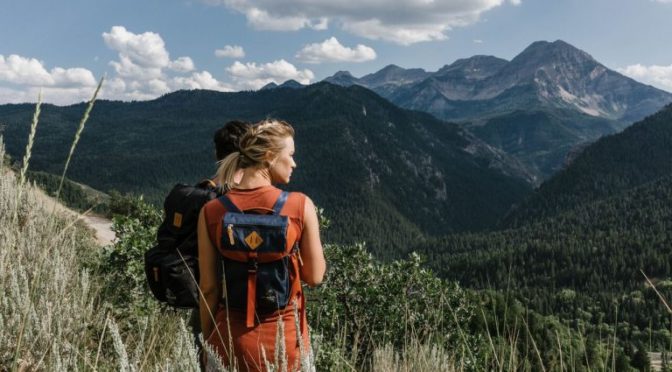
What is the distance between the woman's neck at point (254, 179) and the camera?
328 centimetres

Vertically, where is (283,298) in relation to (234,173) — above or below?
below

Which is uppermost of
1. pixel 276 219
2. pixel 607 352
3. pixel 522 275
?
pixel 276 219

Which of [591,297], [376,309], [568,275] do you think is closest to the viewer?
[376,309]

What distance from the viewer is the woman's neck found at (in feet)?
10.7

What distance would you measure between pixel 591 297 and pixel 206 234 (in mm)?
164255

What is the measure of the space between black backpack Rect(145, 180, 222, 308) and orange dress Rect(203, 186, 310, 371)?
0.84 meters

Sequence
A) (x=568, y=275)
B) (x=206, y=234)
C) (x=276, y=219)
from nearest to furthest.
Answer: (x=276, y=219) → (x=206, y=234) → (x=568, y=275)

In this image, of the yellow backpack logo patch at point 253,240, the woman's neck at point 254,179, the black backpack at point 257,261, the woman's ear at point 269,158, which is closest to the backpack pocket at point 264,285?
the black backpack at point 257,261

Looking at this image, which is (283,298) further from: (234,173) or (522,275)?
(522,275)

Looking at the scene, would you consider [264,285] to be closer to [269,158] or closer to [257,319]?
[257,319]

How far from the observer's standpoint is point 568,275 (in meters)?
172

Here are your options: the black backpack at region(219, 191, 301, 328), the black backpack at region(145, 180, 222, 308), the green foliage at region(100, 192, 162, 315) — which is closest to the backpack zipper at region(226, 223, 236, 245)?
the black backpack at region(219, 191, 301, 328)

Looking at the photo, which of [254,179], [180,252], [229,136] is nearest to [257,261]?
[254,179]

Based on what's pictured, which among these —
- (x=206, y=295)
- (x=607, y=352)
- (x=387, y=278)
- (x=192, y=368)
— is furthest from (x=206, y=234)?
(x=387, y=278)
